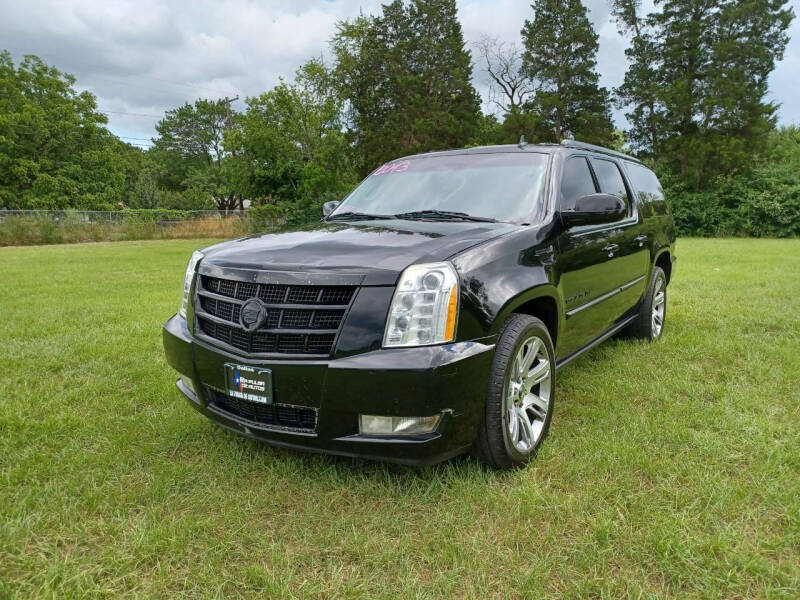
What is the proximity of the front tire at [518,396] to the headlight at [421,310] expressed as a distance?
38cm

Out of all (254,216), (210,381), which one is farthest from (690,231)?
(210,381)

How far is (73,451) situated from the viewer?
2.87m

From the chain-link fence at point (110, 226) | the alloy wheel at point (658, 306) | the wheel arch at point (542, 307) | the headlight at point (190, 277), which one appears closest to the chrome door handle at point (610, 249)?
the wheel arch at point (542, 307)

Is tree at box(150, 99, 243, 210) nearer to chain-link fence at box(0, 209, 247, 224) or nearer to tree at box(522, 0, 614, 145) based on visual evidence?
chain-link fence at box(0, 209, 247, 224)

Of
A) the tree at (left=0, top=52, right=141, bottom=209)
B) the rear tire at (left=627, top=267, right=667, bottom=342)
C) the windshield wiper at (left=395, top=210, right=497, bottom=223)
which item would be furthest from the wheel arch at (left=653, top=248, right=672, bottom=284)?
the tree at (left=0, top=52, right=141, bottom=209)

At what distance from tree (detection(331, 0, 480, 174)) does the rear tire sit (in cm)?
2721

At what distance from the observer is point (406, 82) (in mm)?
32125

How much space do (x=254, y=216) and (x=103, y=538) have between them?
86.6ft

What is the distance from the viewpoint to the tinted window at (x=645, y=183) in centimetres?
482

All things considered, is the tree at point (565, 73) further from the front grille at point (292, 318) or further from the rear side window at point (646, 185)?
the front grille at point (292, 318)

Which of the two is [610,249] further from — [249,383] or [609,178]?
[249,383]

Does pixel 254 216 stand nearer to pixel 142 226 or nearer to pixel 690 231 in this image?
pixel 142 226

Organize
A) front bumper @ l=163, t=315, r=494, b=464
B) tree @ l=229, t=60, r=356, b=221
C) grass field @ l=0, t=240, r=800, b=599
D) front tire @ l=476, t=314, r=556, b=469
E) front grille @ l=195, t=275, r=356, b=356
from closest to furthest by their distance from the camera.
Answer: grass field @ l=0, t=240, r=800, b=599 < front bumper @ l=163, t=315, r=494, b=464 < front grille @ l=195, t=275, r=356, b=356 < front tire @ l=476, t=314, r=556, b=469 < tree @ l=229, t=60, r=356, b=221

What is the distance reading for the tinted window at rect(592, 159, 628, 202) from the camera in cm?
409
